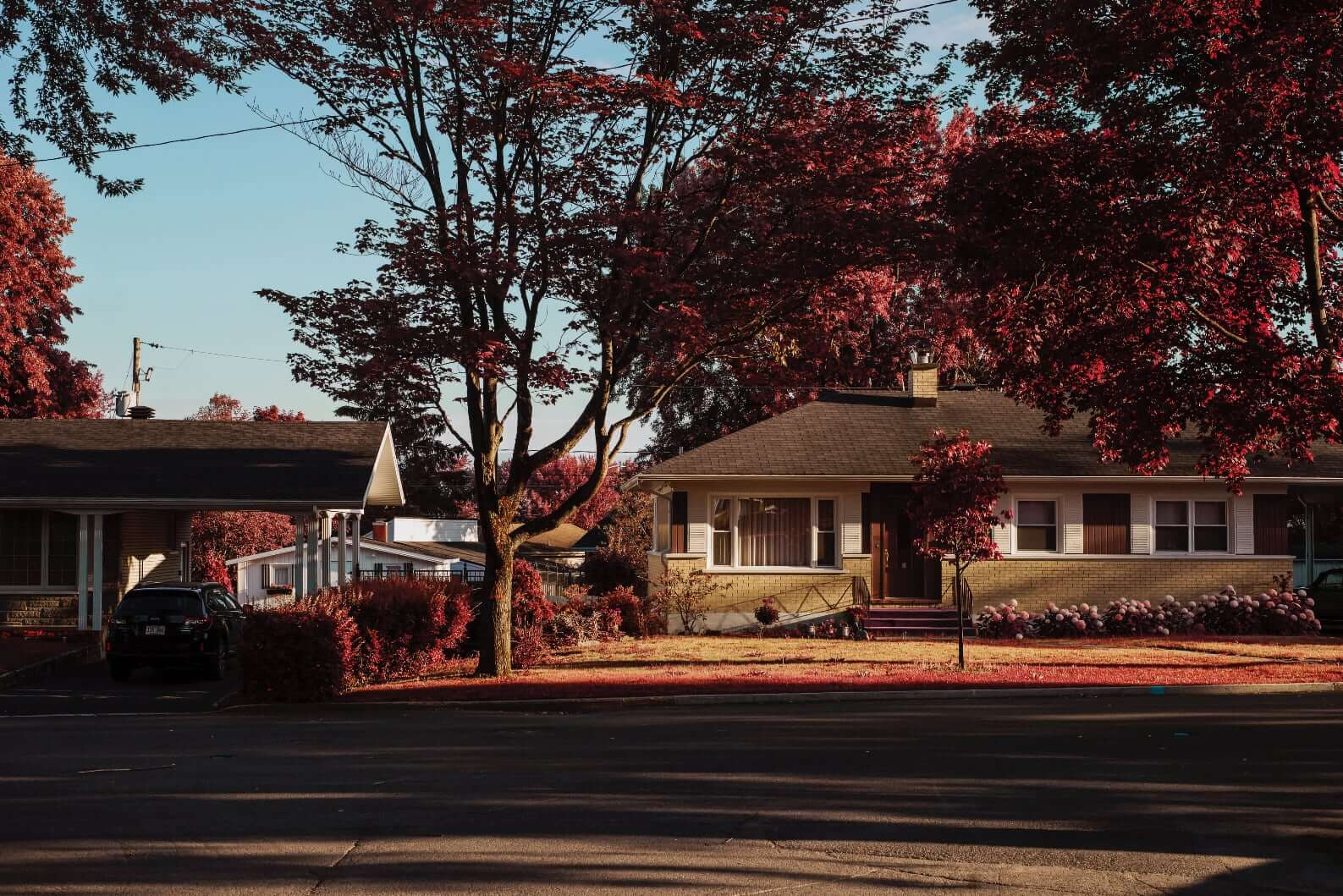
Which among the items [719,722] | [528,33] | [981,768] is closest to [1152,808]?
[981,768]

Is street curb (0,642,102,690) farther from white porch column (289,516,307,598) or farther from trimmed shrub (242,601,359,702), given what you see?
trimmed shrub (242,601,359,702)

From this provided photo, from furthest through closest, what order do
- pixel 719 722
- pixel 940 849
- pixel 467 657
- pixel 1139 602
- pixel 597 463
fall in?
pixel 1139 602 < pixel 467 657 < pixel 597 463 < pixel 719 722 < pixel 940 849

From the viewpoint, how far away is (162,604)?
69.2 feet

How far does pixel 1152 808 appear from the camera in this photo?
9.55 metres

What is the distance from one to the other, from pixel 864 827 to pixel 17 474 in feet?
75.9

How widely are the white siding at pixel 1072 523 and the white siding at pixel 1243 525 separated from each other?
3.48 meters

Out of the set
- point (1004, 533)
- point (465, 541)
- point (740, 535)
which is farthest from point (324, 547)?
point (465, 541)

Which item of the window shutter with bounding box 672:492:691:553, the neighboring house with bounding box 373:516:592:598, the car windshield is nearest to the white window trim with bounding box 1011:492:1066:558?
the window shutter with bounding box 672:492:691:553

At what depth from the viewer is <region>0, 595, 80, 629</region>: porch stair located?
1078 inches

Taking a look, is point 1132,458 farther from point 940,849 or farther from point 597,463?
point 940,849

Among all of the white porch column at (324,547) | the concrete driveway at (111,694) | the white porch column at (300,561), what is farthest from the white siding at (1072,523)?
the concrete driveway at (111,694)

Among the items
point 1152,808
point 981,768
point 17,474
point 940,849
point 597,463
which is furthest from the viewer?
point 17,474

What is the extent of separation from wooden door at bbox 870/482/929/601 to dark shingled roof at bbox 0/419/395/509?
37.0ft

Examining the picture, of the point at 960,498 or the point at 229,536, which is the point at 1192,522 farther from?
the point at 229,536
